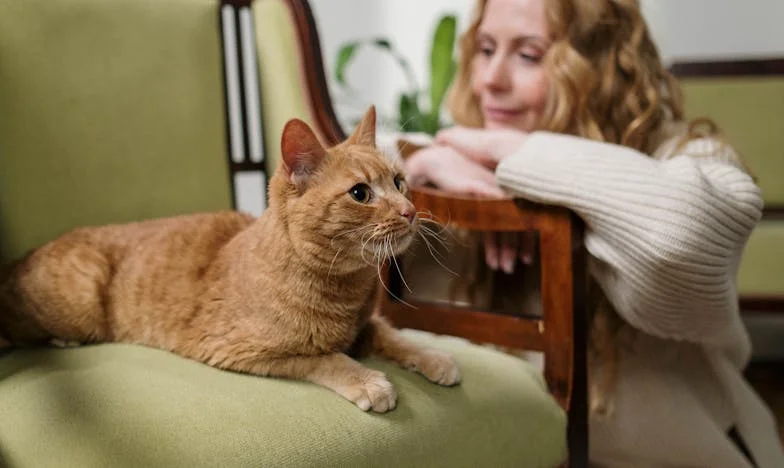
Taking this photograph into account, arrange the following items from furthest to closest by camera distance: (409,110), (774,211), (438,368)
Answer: (774,211)
(409,110)
(438,368)

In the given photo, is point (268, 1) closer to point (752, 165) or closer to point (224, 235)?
point (224, 235)

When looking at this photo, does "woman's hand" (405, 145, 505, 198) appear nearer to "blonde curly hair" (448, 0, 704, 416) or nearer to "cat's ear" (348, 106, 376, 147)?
"blonde curly hair" (448, 0, 704, 416)

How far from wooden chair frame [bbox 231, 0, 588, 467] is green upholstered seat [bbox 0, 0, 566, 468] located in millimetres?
35

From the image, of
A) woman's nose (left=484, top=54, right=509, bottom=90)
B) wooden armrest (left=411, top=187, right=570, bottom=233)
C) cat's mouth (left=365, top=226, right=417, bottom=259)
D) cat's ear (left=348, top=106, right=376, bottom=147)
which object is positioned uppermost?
woman's nose (left=484, top=54, right=509, bottom=90)

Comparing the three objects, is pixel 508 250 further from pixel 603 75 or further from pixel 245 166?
pixel 245 166

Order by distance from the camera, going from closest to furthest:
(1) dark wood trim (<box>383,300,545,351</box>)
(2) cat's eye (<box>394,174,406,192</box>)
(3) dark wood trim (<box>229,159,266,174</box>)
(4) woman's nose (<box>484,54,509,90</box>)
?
1. (2) cat's eye (<box>394,174,406,192</box>)
2. (1) dark wood trim (<box>383,300,545,351</box>)
3. (4) woman's nose (<box>484,54,509,90</box>)
4. (3) dark wood trim (<box>229,159,266,174</box>)

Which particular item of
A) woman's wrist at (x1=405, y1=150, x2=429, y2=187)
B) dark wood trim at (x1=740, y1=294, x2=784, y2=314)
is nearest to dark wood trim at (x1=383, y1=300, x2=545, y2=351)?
woman's wrist at (x1=405, y1=150, x2=429, y2=187)

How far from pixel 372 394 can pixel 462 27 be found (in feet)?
6.33

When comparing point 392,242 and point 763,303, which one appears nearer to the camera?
point 392,242

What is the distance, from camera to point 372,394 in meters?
0.76

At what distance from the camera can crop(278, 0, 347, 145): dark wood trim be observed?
119 cm

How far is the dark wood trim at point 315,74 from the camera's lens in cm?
119

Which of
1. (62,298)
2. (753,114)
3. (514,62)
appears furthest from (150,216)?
(753,114)

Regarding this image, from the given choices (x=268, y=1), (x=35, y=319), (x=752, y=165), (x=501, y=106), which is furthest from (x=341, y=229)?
(x=752, y=165)
